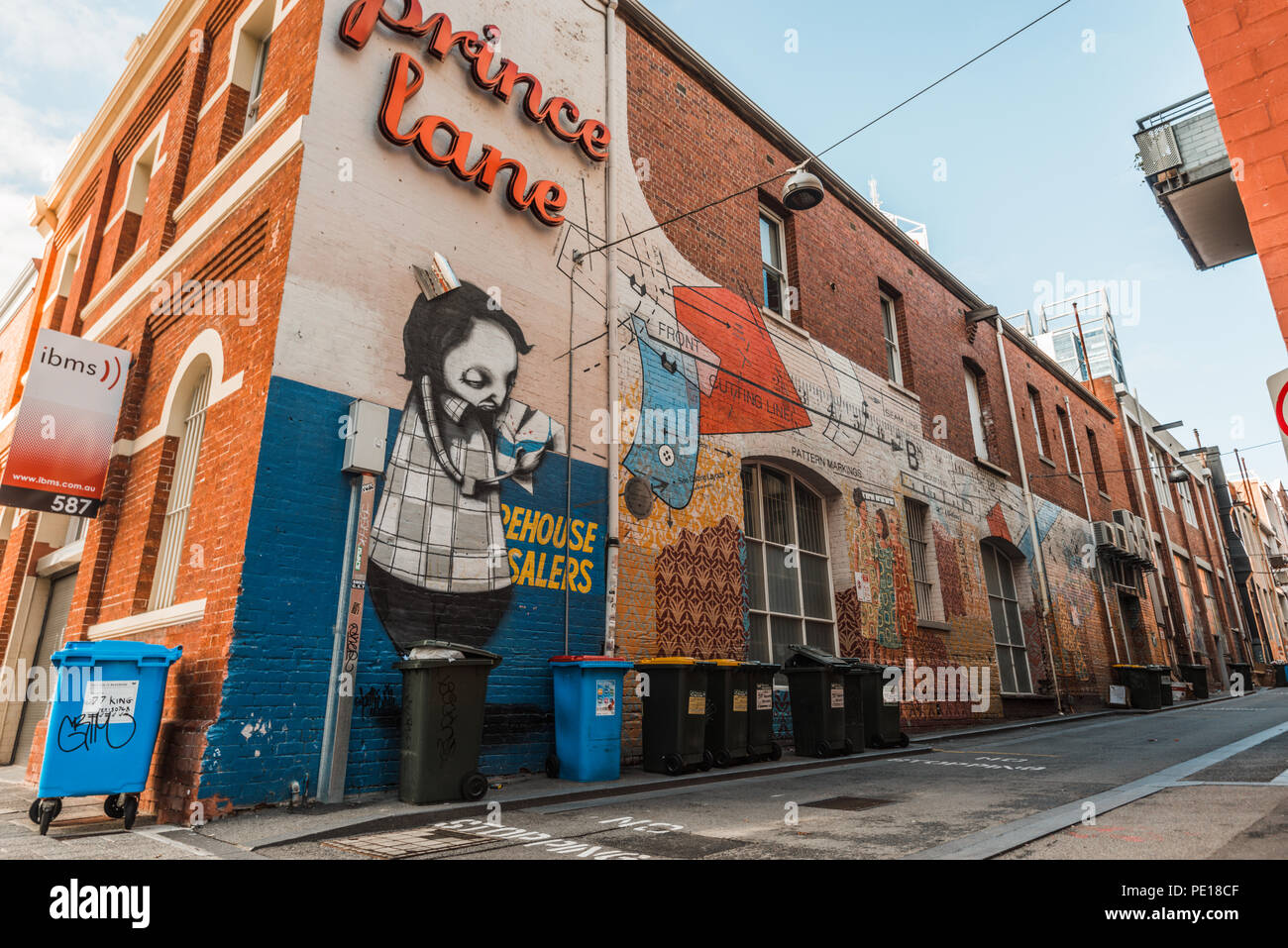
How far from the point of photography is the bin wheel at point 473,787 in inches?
233

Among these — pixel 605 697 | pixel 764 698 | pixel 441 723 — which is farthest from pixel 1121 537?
pixel 441 723

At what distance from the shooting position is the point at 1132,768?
763 cm

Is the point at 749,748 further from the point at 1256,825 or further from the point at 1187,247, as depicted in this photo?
the point at 1187,247

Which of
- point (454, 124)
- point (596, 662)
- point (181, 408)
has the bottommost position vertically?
point (596, 662)

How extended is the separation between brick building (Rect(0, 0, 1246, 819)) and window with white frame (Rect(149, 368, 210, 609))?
0.04 m

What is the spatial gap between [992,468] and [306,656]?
16.2 m

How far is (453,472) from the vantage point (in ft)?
24.4

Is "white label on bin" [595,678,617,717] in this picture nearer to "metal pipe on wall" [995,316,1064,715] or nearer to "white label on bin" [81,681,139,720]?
"white label on bin" [81,681,139,720]

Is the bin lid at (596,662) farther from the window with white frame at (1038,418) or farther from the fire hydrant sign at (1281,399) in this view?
the window with white frame at (1038,418)

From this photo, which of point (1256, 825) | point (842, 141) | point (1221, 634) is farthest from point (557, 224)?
point (1221, 634)

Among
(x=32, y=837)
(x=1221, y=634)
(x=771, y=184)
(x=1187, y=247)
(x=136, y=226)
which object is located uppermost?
(x=771, y=184)

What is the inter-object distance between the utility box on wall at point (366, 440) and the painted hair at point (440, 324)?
0.76 m

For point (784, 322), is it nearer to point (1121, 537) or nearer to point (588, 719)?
point (588, 719)

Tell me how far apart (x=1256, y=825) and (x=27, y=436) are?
11234mm
